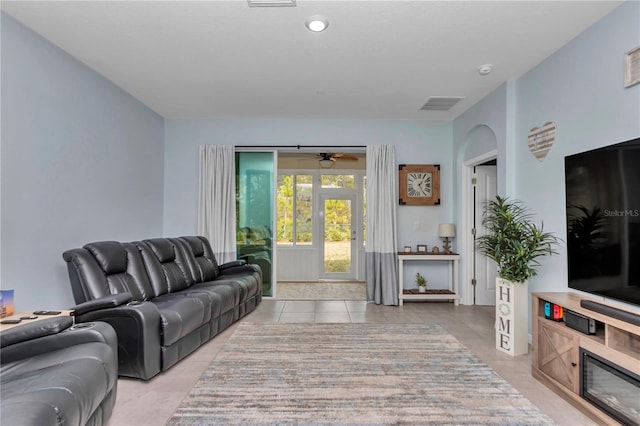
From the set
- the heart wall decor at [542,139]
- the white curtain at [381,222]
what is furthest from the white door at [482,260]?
the heart wall decor at [542,139]

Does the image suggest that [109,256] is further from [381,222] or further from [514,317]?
[514,317]

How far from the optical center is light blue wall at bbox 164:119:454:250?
521cm

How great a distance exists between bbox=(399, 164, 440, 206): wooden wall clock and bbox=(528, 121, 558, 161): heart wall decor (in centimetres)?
188

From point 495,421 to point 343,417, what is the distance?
3.08 feet

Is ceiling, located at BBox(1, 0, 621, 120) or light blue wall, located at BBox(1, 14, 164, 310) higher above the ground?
ceiling, located at BBox(1, 0, 621, 120)

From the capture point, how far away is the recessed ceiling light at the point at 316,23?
2.52m

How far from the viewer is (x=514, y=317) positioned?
3.09m

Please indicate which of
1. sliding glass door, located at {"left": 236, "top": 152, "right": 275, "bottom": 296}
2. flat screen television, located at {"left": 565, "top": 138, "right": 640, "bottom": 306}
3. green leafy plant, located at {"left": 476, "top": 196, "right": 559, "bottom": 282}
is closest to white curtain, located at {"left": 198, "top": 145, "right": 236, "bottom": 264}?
sliding glass door, located at {"left": 236, "top": 152, "right": 275, "bottom": 296}

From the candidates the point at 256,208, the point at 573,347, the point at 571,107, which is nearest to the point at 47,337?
the point at 573,347

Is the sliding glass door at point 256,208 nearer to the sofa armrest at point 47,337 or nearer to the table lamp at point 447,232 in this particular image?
the table lamp at point 447,232

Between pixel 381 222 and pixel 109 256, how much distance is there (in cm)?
350

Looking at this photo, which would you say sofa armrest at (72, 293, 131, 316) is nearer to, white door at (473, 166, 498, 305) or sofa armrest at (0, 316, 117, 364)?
sofa armrest at (0, 316, 117, 364)

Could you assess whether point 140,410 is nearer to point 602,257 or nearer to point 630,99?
point 602,257

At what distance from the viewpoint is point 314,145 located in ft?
17.0
